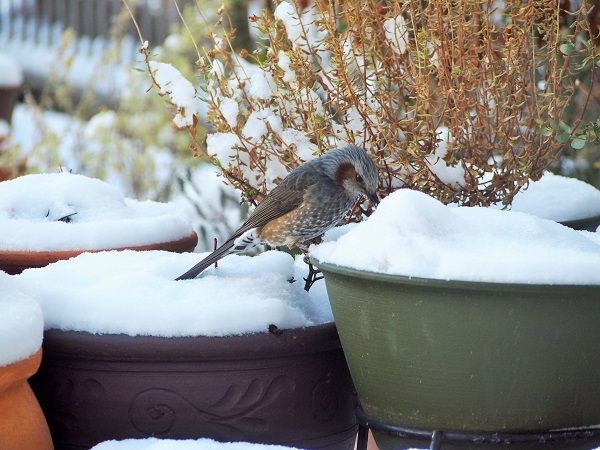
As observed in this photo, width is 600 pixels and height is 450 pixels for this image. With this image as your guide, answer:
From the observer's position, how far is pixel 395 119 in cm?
261

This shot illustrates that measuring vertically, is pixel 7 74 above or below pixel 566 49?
below

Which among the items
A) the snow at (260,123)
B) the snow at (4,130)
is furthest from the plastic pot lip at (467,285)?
the snow at (4,130)

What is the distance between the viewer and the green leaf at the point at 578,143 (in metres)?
2.51

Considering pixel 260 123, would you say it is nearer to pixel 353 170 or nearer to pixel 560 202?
pixel 353 170

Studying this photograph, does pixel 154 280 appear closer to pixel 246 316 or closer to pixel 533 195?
pixel 246 316

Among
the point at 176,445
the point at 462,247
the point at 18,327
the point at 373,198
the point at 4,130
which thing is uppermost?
the point at 462,247

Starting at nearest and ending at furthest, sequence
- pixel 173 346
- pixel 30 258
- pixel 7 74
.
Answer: pixel 173 346
pixel 30 258
pixel 7 74

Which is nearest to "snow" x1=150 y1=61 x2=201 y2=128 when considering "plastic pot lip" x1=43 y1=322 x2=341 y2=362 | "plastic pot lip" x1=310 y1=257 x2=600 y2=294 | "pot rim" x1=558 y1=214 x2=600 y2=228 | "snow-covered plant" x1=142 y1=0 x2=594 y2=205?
"snow-covered plant" x1=142 y1=0 x2=594 y2=205

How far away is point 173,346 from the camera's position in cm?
233

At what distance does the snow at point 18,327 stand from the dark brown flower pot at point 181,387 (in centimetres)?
16

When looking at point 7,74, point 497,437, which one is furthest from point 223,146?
point 7,74

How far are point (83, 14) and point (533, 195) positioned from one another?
9684mm

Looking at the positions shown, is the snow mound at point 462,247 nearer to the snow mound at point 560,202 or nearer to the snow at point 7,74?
the snow mound at point 560,202

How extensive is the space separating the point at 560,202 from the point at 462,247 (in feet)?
3.39
